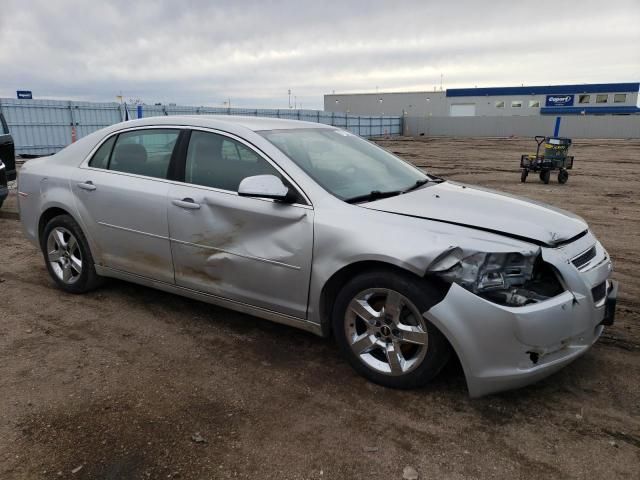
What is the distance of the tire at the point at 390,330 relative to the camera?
9.65 ft

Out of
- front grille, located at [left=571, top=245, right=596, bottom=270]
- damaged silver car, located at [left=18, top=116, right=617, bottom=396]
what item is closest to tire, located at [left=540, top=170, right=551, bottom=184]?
damaged silver car, located at [left=18, top=116, right=617, bottom=396]

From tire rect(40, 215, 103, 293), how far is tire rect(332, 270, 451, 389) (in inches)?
101

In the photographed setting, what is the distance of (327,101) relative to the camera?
79312 millimetres

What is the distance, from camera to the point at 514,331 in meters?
2.75

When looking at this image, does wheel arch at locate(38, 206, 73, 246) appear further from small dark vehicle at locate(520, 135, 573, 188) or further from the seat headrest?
small dark vehicle at locate(520, 135, 573, 188)

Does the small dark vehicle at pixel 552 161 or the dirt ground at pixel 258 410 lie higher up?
the small dark vehicle at pixel 552 161

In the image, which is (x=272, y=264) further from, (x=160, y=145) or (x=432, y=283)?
(x=160, y=145)

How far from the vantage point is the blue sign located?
67.1 metres

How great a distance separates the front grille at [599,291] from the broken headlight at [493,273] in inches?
11.4

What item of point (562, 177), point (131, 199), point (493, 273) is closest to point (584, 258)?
point (493, 273)

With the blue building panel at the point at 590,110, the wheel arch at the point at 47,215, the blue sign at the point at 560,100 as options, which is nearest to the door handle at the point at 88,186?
the wheel arch at the point at 47,215

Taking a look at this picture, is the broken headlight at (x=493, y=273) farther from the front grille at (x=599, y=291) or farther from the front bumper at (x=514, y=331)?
the front grille at (x=599, y=291)

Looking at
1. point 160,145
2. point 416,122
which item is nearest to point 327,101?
point 416,122

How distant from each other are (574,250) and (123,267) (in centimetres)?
339
